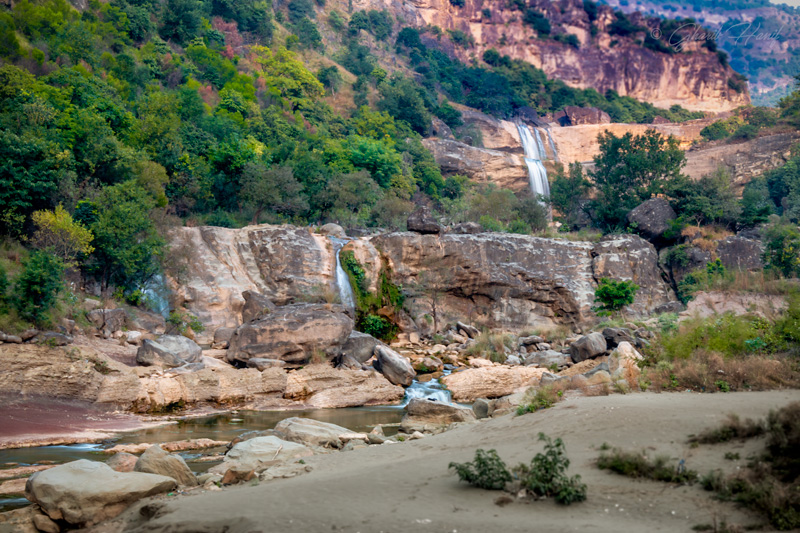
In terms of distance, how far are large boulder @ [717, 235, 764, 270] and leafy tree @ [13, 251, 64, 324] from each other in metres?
37.8

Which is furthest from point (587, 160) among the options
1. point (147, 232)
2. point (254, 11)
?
point (147, 232)

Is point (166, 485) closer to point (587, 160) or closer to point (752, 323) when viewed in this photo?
point (752, 323)

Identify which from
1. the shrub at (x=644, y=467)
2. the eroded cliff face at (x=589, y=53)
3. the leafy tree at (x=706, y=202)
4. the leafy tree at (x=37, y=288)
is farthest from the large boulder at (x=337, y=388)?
the eroded cliff face at (x=589, y=53)

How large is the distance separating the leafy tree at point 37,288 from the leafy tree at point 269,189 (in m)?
19.1

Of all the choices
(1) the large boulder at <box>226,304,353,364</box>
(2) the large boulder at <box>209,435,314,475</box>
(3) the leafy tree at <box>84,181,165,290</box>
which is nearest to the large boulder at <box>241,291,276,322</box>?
(1) the large boulder at <box>226,304,353,364</box>

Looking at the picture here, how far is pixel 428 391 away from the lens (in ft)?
70.5

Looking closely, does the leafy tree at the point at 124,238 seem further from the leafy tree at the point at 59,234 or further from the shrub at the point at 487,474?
the shrub at the point at 487,474

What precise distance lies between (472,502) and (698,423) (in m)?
3.61

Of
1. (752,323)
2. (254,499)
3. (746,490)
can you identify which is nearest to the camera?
(746,490)

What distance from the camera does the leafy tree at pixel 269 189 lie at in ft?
120

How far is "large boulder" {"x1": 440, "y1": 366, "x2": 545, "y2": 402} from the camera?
20.5 m

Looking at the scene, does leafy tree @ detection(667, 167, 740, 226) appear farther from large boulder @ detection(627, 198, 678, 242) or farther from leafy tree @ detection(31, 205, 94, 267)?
leafy tree @ detection(31, 205, 94, 267)

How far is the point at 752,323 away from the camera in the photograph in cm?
1344

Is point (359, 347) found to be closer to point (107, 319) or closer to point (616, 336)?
point (107, 319)
